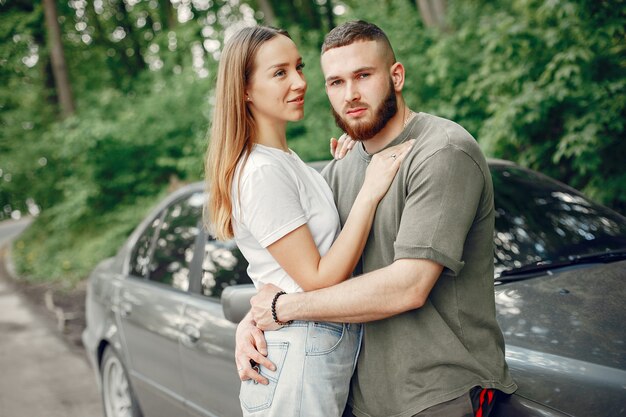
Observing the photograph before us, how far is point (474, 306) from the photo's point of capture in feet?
5.59

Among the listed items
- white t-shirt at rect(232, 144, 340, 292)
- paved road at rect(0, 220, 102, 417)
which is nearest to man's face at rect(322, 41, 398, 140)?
white t-shirt at rect(232, 144, 340, 292)

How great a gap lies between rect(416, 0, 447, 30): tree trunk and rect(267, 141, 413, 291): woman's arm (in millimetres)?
6824

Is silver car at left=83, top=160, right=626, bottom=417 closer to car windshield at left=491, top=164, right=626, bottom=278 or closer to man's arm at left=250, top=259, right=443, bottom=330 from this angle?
car windshield at left=491, top=164, right=626, bottom=278

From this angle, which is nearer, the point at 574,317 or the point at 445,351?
the point at 445,351

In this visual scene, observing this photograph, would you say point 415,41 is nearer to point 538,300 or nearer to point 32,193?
point 538,300

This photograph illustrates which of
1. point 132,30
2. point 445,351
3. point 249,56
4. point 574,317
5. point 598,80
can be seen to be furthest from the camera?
point 132,30

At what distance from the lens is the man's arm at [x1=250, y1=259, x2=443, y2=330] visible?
1.63m

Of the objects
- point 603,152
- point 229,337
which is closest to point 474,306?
point 229,337

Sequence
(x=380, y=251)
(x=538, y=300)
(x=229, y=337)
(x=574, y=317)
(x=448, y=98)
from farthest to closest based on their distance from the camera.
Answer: (x=448, y=98)
(x=229, y=337)
(x=538, y=300)
(x=574, y=317)
(x=380, y=251)

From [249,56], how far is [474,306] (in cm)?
102

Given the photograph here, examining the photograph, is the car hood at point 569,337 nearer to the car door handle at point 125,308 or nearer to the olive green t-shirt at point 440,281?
the olive green t-shirt at point 440,281

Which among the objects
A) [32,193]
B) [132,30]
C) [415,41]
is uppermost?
[132,30]

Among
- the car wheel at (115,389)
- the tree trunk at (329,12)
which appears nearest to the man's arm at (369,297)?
the car wheel at (115,389)

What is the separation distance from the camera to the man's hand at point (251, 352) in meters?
1.90
